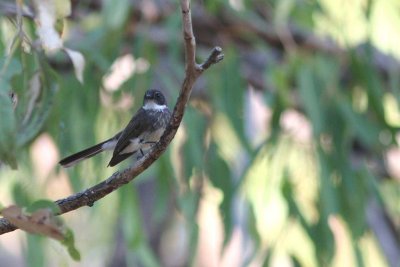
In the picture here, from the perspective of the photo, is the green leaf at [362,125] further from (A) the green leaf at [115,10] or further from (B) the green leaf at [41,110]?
(B) the green leaf at [41,110]

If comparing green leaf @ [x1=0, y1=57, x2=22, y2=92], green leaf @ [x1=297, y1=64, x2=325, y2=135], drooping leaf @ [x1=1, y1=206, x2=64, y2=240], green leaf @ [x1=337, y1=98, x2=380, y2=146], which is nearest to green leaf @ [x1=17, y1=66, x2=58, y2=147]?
green leaf @ [x1=0, y1=57, x2=22, y2=92]

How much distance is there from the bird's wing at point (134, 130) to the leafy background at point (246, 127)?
1.29m

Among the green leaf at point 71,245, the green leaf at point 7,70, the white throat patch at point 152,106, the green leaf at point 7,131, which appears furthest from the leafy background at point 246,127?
the green leaf at point 71,245

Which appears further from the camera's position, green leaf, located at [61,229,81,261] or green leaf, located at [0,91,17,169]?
green leaf, located at [0,91,17,169]

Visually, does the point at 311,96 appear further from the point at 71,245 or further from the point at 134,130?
the point at 71,245

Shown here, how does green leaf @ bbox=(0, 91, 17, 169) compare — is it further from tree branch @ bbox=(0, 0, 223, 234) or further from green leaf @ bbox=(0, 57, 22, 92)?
tree branch @ bbox=(0, 0, 223, 234)

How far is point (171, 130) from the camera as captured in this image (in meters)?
1.81

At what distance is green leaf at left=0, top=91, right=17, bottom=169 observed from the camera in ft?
6.37

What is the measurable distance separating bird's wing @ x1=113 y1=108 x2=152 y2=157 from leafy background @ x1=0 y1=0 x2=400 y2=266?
129 cm

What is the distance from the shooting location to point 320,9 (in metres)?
4.54

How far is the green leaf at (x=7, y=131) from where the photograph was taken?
1941mm

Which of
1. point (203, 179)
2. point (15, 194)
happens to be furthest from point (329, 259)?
point (15, 194)

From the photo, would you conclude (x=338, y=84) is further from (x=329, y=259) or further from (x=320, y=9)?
(x=329, y=259)

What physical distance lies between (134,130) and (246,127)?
223cm
